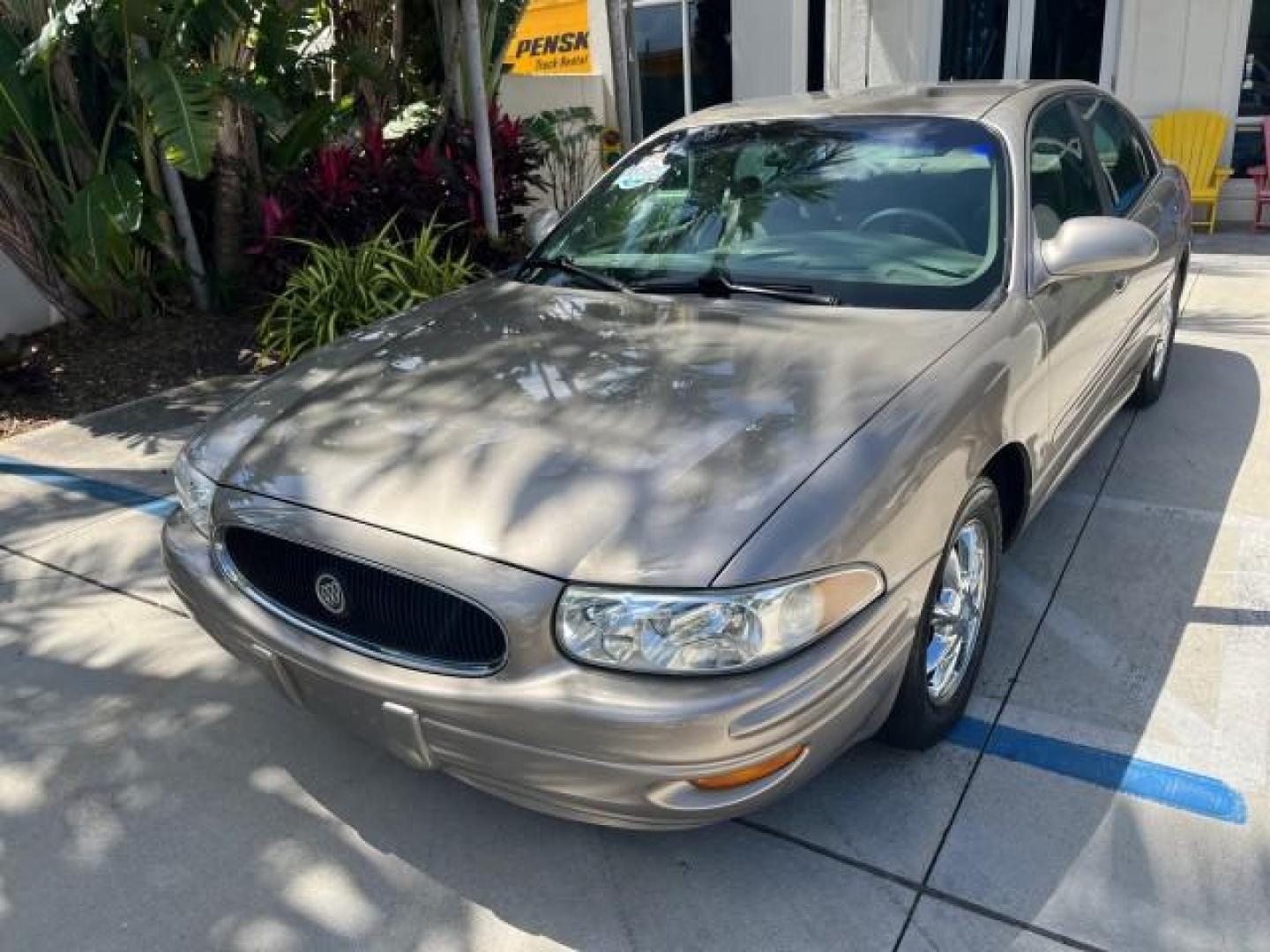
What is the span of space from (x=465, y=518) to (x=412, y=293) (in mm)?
4543

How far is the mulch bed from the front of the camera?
5977 mm

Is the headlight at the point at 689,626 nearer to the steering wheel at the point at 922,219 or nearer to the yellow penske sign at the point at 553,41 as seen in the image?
the steering wheel at the point at 922,219

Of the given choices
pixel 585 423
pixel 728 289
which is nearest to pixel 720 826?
pixel 585 423

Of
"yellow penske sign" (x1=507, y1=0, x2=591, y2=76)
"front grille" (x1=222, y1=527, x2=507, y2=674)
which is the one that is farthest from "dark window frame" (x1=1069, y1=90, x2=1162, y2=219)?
"yellow penske sign" (x1=507, y1=0, x2=591, y2=76)

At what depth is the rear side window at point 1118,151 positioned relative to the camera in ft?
13.4

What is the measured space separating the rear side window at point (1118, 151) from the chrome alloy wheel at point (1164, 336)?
0.58 metres

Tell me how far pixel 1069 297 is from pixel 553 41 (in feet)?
35.1

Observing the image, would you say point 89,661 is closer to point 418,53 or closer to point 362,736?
point 362,736

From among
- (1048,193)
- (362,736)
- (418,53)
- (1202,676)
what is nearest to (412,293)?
(418,53)

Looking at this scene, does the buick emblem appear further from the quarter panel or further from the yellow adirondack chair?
the yellow adirondack chair

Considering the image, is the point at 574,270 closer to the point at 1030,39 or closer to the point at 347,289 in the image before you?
the point at 347,289

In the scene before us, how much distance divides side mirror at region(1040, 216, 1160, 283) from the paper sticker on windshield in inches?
56.9

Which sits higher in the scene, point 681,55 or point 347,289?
point 681,55

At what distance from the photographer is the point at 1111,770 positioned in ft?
8.50
